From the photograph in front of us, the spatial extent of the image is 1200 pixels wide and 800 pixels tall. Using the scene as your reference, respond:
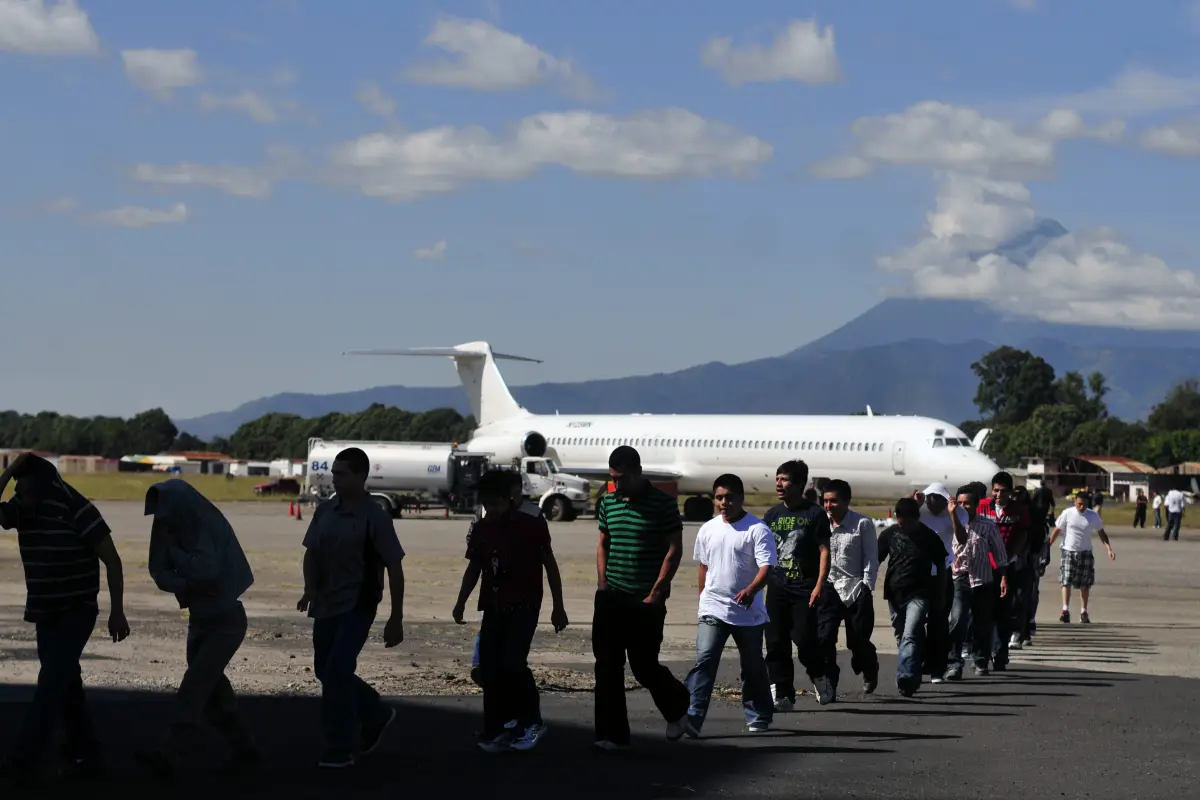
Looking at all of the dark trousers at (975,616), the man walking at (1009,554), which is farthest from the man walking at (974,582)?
the man walking at (1009,554)

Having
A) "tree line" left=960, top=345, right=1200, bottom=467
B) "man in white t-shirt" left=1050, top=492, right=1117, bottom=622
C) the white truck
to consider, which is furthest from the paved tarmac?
"tree line" left=960, top=345, right=1200, bottom=467

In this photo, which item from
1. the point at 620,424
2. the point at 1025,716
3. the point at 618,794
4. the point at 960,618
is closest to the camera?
the point at 618,794

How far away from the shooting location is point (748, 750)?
403 inches

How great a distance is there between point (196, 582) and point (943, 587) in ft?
22.0

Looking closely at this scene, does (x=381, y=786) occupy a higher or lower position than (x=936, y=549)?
lower

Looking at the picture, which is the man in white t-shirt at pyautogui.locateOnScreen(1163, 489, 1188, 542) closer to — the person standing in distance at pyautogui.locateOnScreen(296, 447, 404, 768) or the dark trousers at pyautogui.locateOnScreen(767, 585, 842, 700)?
the dark trousers at pyautogui.locateOnScreen(767, 585, 842, 700)

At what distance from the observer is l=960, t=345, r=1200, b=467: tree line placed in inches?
5517

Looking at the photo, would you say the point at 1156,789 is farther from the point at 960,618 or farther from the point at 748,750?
the point at 960,618

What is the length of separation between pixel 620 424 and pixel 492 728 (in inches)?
1972

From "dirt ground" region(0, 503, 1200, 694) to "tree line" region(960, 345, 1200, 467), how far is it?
112m

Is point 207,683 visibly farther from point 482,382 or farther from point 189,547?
point 482,382

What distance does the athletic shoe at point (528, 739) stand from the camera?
981 centimetres

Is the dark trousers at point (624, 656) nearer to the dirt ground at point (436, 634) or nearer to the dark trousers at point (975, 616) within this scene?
the dirt ground at point (436, 634)

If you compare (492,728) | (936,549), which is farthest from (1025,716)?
(492,728)
